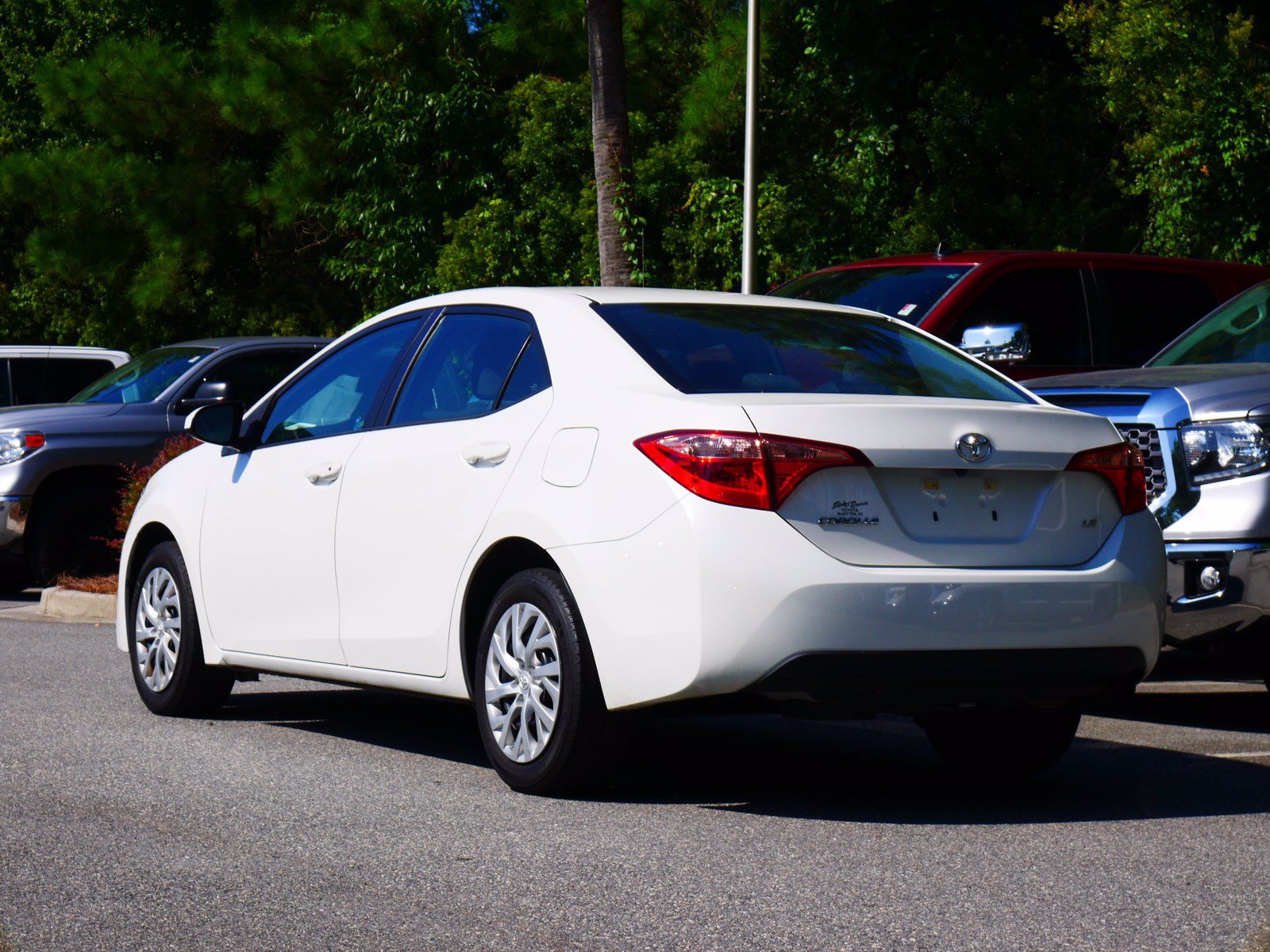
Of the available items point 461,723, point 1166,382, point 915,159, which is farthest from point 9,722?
point 915,159

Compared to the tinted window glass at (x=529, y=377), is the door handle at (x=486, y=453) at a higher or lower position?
lower

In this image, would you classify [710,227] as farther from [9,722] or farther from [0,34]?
[0,34]

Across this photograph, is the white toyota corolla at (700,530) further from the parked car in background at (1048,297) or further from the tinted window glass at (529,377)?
the parked car in background at (1048,297)

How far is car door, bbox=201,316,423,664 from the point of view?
6.62m

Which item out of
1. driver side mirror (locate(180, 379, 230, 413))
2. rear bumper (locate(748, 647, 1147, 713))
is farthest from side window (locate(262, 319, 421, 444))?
driver side mirror (locate(180, 379, 230, 413))

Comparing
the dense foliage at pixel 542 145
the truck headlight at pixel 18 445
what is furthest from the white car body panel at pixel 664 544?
the dense foliage at pixel 542 145

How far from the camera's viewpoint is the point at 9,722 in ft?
23.5

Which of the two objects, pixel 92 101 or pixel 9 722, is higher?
pixel 92 101

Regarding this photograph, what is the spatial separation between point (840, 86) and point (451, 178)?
6.43 m

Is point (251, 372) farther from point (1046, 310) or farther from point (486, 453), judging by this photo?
point (486, 453)

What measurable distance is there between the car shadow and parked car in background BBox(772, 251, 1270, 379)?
254 centimetres

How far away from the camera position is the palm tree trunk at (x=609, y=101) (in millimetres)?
18125

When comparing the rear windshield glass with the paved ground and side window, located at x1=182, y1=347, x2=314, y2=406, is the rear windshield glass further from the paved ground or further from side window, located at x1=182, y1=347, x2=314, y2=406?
side window, located at x1=182, y1=347, x2=314, y2=406

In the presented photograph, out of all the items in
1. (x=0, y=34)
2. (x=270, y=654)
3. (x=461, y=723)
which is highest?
(x=0, y=34)
